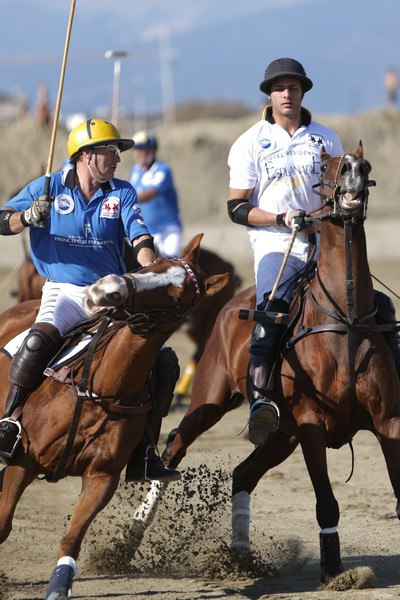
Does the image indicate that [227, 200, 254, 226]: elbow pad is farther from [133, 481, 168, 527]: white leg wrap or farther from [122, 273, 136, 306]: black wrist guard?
[122, 273, 136, 306]: black wrist guard

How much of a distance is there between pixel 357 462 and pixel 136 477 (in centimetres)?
406

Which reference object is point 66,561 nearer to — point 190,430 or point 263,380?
point 263,380

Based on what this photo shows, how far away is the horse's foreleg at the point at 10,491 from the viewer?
628 cm

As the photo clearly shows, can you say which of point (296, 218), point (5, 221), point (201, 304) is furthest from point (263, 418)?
point (201, 304)

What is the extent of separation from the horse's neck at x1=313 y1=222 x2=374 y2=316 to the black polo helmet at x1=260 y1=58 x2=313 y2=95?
114cm

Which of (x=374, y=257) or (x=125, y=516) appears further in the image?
(x=374, y=257)

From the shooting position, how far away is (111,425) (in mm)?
6301

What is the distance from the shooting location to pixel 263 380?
720 cm

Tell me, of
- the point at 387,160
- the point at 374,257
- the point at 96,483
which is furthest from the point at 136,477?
the point at 387,160

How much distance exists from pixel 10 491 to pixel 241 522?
2.06m

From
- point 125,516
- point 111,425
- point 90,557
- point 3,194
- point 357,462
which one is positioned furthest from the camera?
point 3,194

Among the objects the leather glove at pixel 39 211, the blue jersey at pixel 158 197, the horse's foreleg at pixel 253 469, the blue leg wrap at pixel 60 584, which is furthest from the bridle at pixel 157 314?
the blue jersey at pixel 158 197

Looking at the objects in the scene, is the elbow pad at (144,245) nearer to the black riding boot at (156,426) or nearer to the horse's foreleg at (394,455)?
the black riding boot at (156,426)

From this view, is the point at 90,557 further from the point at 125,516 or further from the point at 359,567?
the point at 359,567
